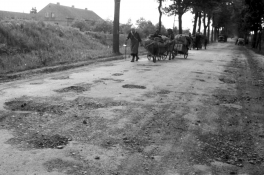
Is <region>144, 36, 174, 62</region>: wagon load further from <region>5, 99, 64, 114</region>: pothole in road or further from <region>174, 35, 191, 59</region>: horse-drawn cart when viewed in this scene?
<region>5, 99, 64, 114</region>: pothole in road

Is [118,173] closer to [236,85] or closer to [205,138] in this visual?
[205,138]

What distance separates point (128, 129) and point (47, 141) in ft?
4.39

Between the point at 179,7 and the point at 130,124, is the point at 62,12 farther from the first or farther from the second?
the point at 130,124

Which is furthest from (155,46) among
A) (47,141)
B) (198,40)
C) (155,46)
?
(198,40)

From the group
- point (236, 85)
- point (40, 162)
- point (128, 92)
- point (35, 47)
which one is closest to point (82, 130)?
point (40, 162)

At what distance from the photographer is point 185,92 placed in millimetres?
9148

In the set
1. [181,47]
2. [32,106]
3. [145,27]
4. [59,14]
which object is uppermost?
[59,14]

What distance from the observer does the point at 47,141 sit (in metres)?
4.93

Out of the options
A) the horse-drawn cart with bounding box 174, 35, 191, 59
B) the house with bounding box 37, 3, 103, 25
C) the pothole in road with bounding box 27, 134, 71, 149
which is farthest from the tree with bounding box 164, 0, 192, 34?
the house with bounding box 37, 3, 103, 25

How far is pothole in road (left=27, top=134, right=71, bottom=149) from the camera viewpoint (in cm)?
475

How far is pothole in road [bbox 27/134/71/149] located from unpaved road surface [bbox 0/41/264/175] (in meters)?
0.01

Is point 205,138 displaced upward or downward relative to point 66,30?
downward

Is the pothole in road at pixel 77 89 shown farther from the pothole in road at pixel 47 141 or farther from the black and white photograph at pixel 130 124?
the pothole in road at pixel 47 141

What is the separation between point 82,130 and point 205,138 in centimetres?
193
